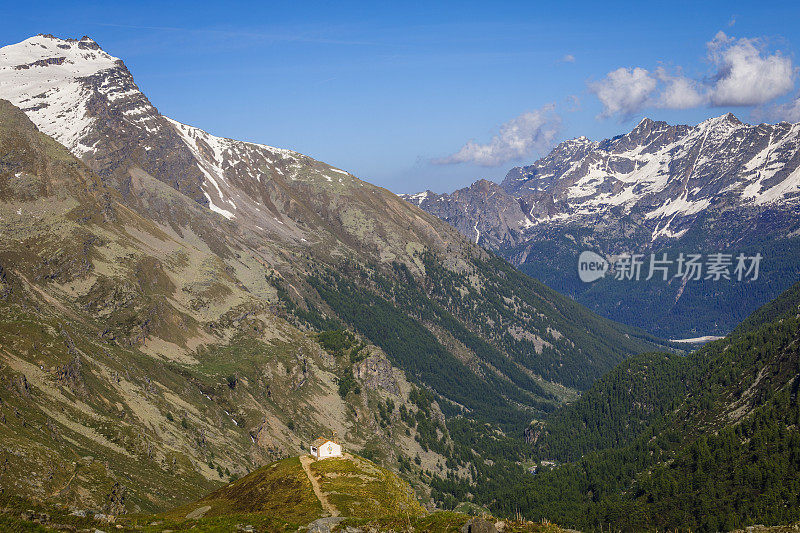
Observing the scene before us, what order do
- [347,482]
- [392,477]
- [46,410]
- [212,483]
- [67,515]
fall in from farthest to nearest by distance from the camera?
[212,483] → [46,410] → [392,477] → [347,482] → [67,515]

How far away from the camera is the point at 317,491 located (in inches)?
4001

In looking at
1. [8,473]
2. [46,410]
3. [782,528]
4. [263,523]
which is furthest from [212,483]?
[782,528]

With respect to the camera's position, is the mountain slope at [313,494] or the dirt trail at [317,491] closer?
the dirt trail at [317,491]

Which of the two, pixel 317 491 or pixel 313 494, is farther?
pixel 317 491

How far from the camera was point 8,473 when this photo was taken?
10881 centimetres

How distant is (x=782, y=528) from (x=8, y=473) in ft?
378

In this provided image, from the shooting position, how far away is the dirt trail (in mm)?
93650

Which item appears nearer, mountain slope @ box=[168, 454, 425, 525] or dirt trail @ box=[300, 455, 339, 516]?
dirt trail @ box=[300, 455, 339, 516]

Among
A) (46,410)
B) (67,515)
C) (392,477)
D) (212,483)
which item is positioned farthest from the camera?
Result: (212,483)

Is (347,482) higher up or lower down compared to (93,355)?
lower down

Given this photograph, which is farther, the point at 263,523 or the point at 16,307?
the point at 16,307

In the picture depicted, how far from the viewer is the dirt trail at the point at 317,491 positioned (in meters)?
93.7

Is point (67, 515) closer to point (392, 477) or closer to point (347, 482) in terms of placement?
point (347, 482)

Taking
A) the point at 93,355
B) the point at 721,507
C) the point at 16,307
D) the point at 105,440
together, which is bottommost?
the point at 721,507
